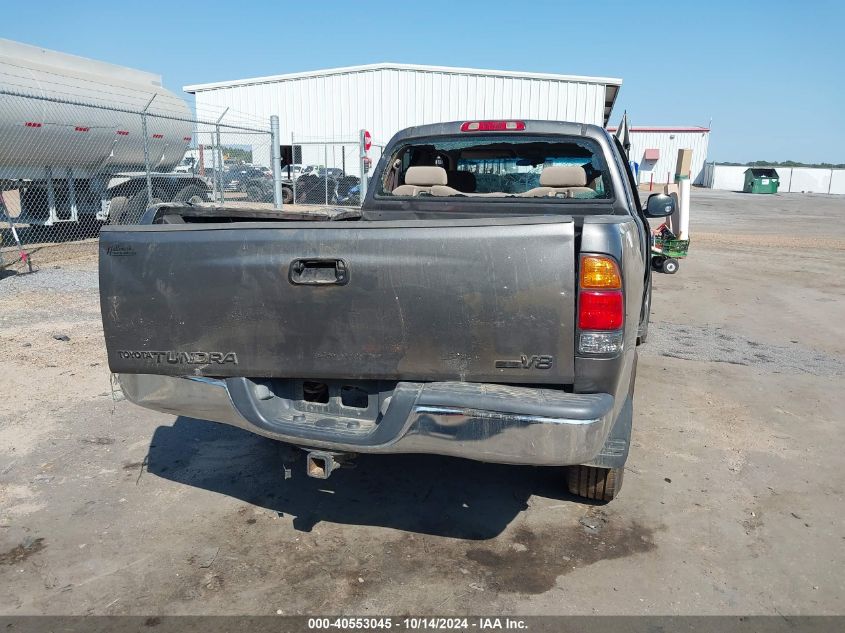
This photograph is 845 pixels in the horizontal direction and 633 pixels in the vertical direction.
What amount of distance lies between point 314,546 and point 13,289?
769 centimetres

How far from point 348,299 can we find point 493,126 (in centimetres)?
229

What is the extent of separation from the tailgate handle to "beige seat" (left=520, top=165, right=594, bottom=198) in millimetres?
2014

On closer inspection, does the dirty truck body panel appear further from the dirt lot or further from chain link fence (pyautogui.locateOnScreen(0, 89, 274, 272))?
chain link fence (pyautogui.locateOnScreen(0, 89, 274, 272))

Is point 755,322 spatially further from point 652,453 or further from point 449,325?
point 449,325

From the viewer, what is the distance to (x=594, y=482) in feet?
11.4

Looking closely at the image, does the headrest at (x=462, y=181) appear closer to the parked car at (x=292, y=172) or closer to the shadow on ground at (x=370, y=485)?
the shadow on ground at (x=370, y=485)

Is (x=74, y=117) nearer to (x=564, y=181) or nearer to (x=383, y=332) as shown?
(x=564, y=181)

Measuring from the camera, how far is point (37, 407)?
15.9ft

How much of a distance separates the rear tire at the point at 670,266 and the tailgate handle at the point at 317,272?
10.2 metres

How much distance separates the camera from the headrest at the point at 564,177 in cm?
411

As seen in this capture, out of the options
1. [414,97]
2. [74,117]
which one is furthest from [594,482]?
[414,97]

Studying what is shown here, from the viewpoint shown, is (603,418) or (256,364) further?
(256,364)

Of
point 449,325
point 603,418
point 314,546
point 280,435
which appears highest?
point 449,325

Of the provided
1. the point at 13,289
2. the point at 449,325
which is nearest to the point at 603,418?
the point at 449,325
